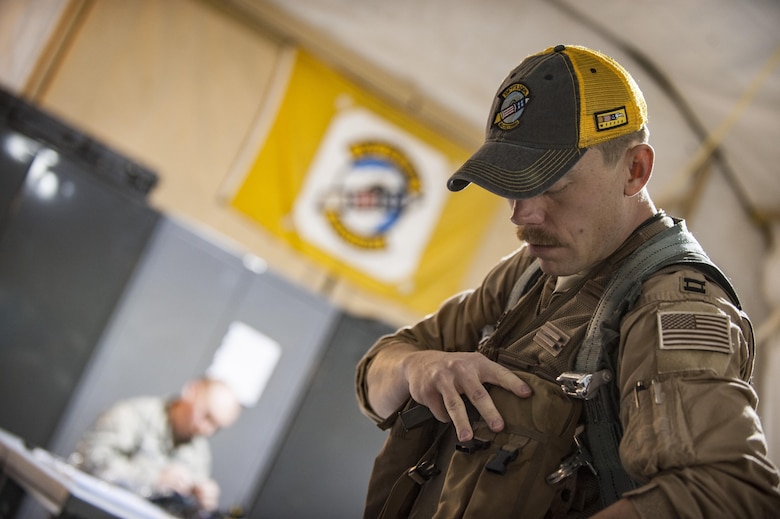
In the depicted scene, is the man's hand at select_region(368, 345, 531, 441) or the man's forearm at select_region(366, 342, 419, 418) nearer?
the man's hand at select_region(368, 345, 531, 441)

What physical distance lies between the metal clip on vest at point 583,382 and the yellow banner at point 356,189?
4710mm

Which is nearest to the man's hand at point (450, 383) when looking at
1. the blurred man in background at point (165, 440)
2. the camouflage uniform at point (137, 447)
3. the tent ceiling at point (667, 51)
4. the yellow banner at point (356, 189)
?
the tent ceiling at point (667, 51)

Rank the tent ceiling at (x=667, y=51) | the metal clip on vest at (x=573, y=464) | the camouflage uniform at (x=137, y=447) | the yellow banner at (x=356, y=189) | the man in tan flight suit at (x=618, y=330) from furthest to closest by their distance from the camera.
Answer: the yellow banner at (x=356, y=189) → the camouflage uniform at (x=137, y=447) → the tent ceiling at (x=667, y=51) → the metal clip on vest at (x=573, y=464) → the man in tan flight suit at (x=618, y=330)

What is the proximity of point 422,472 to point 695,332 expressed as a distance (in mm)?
484

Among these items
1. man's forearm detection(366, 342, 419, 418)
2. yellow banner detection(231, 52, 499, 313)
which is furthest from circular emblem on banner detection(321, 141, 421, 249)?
man's forearm detection(366, 342, 419, 418)

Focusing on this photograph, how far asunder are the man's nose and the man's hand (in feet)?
0.71

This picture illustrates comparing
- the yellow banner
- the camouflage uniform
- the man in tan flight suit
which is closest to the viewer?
the man in tan flight suit

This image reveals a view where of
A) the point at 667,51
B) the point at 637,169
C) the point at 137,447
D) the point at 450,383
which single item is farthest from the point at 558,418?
the point at 137,447

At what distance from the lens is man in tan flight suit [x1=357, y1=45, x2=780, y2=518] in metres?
0.89

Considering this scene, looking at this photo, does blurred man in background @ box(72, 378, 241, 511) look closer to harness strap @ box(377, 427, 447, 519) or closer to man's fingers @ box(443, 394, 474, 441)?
harness strap @ box(377, 427, 447, 519)

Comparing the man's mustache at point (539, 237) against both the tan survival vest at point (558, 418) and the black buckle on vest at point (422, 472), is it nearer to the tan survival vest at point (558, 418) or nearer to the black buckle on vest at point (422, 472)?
the tan survival vest at point (558, 418)

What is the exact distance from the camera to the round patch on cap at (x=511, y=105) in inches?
46.3

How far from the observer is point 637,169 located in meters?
1.18

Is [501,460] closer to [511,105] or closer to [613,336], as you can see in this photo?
[613,336]
